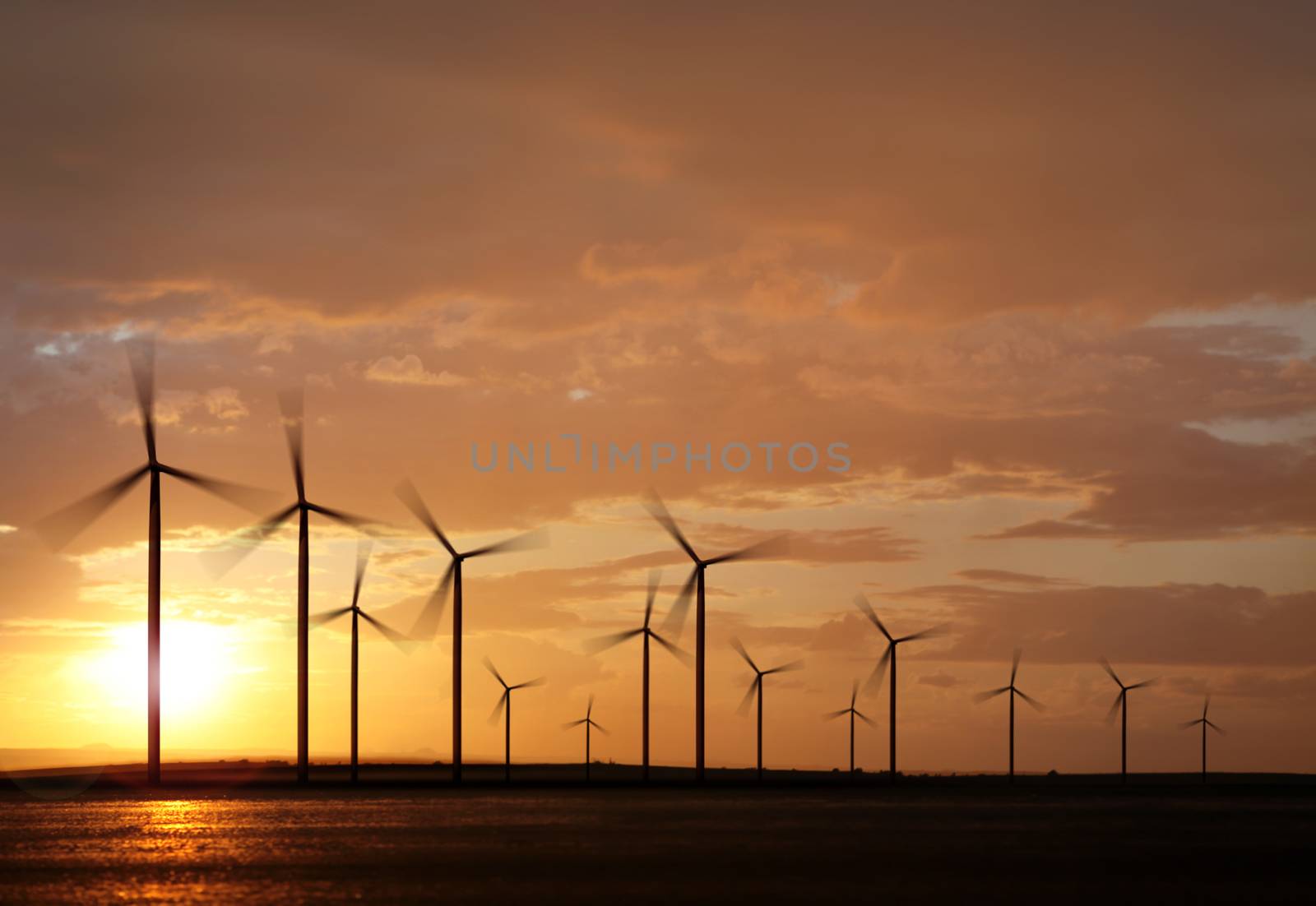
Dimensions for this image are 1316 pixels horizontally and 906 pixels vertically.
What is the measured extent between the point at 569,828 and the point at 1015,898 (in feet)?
105

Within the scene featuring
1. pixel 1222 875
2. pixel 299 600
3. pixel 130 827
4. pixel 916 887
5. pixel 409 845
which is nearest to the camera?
pixel 916 887

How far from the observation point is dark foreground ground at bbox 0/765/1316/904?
148 ft

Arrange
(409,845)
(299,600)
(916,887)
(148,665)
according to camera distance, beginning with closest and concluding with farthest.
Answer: (916,887) < (409,845) < (148,665) < (299,600)

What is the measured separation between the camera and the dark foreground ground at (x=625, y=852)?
45.2 meters

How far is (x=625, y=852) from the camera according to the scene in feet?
192

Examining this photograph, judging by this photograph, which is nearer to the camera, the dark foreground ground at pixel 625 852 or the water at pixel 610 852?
the dark foreground ground at pixel 625 852

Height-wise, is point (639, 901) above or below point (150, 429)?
below

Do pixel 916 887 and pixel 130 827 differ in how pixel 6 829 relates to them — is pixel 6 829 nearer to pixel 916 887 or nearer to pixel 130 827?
pixel 130 827

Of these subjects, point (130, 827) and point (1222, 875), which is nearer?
point (1222, 875)

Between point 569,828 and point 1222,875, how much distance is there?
1128 inches

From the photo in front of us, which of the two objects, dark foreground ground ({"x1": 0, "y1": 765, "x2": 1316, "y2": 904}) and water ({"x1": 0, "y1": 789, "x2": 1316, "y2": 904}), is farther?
water ({"x1": 0, "y1": 789, "x2": 1316, "y2": 904})

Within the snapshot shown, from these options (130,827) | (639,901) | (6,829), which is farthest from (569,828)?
(639,901)

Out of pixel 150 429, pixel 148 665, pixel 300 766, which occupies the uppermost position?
pixel 150 429

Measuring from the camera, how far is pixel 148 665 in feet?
313
